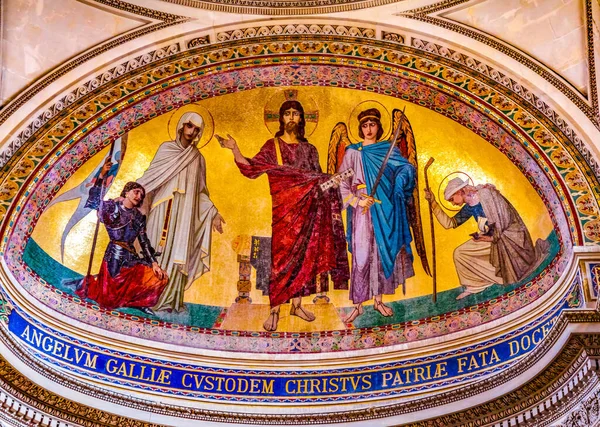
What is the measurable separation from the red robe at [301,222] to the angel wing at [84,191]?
1519 millimetres

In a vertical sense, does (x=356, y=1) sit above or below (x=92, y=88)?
above

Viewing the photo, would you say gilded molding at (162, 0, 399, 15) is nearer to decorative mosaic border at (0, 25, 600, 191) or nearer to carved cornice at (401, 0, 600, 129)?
decorative mosaic border at (0, 25, 600, 191)

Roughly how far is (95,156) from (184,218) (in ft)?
4.35

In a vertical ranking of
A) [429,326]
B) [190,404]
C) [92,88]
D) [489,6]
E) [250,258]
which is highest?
[489,6]

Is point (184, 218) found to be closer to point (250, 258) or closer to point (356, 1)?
point (250, 258)

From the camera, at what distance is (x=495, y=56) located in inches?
552

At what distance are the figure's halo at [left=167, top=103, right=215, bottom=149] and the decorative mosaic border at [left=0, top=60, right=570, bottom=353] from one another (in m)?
0.13

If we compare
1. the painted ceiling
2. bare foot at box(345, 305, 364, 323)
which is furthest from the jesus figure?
bare foot at box(345, 305, 364, 323)

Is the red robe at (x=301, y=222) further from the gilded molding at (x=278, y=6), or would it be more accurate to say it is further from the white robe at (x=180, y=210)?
the gilded molding at (x=278, y=6)

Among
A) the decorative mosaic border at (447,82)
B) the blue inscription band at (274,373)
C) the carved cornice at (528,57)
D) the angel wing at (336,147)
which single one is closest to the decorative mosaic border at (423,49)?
the decorative mosaic border at (447,82)

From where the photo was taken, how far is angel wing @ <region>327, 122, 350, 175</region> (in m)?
15.2

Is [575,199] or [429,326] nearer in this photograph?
[575,199]

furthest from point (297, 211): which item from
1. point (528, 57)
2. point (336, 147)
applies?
point (528, 57)

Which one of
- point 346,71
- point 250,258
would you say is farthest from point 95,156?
point 346,71
